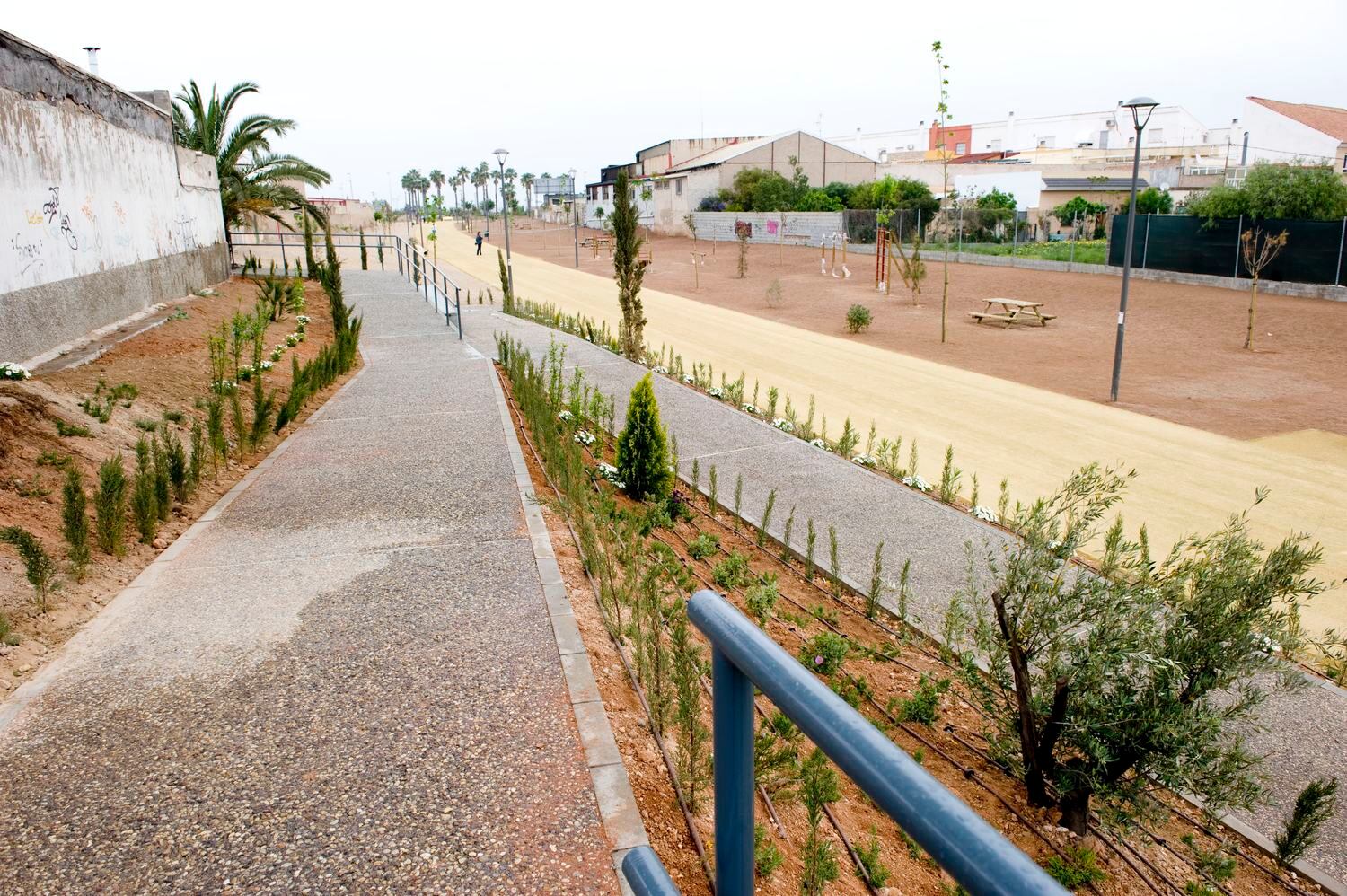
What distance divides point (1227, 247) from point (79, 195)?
3232cm

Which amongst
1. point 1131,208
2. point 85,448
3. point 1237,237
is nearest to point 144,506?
point 85,448

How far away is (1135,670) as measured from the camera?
14.6 feet

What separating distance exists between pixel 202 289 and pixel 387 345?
5198 mm

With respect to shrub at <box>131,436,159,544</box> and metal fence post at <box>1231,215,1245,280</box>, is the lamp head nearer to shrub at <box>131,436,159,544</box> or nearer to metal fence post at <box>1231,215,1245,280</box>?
shrub at <box>131,436,159,544</box>

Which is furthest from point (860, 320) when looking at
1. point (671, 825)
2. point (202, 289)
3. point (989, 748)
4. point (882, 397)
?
point (671, 825)

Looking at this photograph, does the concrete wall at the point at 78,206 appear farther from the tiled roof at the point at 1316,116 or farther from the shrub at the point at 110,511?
the tiled roof at the point at 1316,116

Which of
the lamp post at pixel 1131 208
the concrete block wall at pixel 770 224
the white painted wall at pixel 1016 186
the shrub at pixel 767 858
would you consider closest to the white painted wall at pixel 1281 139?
the white painted wall at pixel 1016 186

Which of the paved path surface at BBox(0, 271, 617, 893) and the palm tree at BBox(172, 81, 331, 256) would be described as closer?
the paved path surface at BBox(0, 271, 617, 893)

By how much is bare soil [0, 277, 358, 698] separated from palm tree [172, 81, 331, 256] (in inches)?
464

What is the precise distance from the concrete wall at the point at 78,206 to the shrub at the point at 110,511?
216 inches

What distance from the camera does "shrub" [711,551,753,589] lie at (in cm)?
697

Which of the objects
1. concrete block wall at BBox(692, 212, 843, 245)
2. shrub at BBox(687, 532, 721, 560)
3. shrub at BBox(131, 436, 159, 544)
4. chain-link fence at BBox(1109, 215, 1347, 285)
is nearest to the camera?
shrub at BBox(131, 436, 159, 544)

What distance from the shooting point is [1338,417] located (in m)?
15.5

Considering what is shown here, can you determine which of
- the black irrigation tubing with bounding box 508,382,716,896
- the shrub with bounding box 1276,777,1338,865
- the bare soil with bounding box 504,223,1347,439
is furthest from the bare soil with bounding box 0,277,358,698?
the bare soil with bounding box 504,223,1347,439
